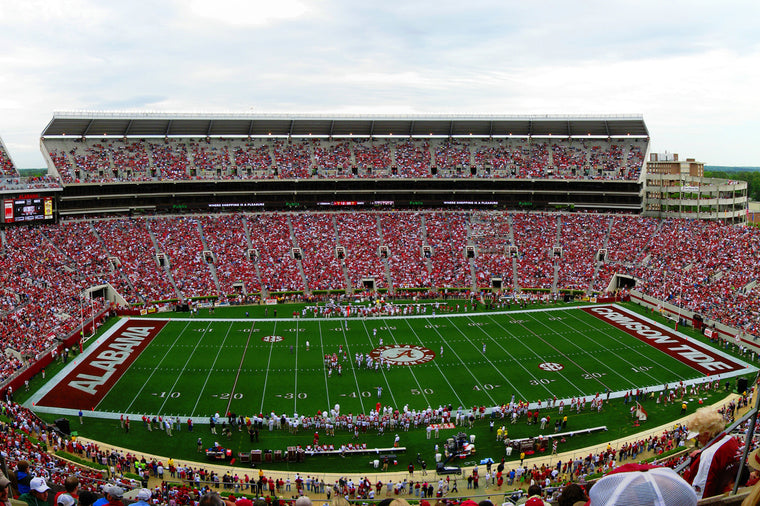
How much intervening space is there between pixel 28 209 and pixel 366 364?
3279 cm

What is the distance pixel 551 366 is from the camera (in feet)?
104

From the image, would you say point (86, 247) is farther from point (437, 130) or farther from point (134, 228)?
point (437, 130)

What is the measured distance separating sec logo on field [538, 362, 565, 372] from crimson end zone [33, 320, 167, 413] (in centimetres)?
2196

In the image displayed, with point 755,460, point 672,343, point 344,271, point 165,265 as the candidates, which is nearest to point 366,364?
point 672,343

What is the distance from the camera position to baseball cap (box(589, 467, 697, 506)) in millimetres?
3242

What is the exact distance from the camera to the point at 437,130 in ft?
216

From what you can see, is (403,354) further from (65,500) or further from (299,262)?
(65,500)

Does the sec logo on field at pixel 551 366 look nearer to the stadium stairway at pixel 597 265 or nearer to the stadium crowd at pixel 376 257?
the stadium crowd at pixel 376 257

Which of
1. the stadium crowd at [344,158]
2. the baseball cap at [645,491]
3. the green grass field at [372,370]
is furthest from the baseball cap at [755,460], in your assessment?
the stadium crowd at [344,158]

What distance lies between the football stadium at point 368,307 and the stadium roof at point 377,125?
0.22m

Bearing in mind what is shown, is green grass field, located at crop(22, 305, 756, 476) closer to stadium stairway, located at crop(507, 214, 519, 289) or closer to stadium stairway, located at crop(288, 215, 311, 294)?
stadium stairway, located at crop(288, 215, 311, 294)

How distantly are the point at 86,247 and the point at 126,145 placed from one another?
52.1 ft

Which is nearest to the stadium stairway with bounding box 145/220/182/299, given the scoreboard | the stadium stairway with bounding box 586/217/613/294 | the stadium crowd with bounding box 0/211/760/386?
the stadium crowd with bounding box 0/211/760/386

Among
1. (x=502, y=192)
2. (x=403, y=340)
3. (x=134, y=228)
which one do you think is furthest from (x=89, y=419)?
(x=502, y=192)
